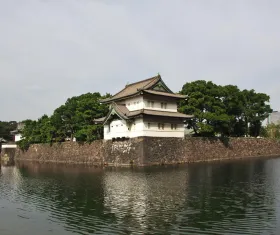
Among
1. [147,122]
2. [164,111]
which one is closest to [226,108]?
[164,111]

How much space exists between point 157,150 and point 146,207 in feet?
80.3

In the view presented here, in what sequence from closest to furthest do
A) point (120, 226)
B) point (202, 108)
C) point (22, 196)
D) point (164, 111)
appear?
point (120, 226) → point (22, 196) → point (164, 111) → point (202, 108)

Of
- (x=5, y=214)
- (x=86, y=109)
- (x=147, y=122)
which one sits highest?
(x=86, y=109)

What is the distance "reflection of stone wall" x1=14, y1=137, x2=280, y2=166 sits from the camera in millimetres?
39969

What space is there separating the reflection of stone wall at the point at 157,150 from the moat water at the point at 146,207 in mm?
15274

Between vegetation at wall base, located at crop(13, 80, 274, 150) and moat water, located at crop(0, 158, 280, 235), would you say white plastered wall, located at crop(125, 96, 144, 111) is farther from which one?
moat water, located at crop(0, 158, 280, 235)

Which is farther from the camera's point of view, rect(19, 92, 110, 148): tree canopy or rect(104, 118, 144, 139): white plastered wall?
rect(19, 92, 110, 148): tree canopy

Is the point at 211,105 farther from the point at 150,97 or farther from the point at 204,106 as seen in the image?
the point at 150,97

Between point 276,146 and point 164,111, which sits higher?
point 164,111

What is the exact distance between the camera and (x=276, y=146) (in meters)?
57.0

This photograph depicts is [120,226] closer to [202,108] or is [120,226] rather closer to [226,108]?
A: [202,108]

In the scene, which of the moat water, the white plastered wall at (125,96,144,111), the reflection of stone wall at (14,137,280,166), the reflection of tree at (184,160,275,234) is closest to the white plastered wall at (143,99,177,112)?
the white plastered wall at (125,96,144,111)

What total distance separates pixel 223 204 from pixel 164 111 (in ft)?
89.6

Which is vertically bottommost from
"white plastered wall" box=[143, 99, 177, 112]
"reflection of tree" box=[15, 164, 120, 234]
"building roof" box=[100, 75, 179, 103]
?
"reflection of tree" box=[15, 164, 120, 234]
